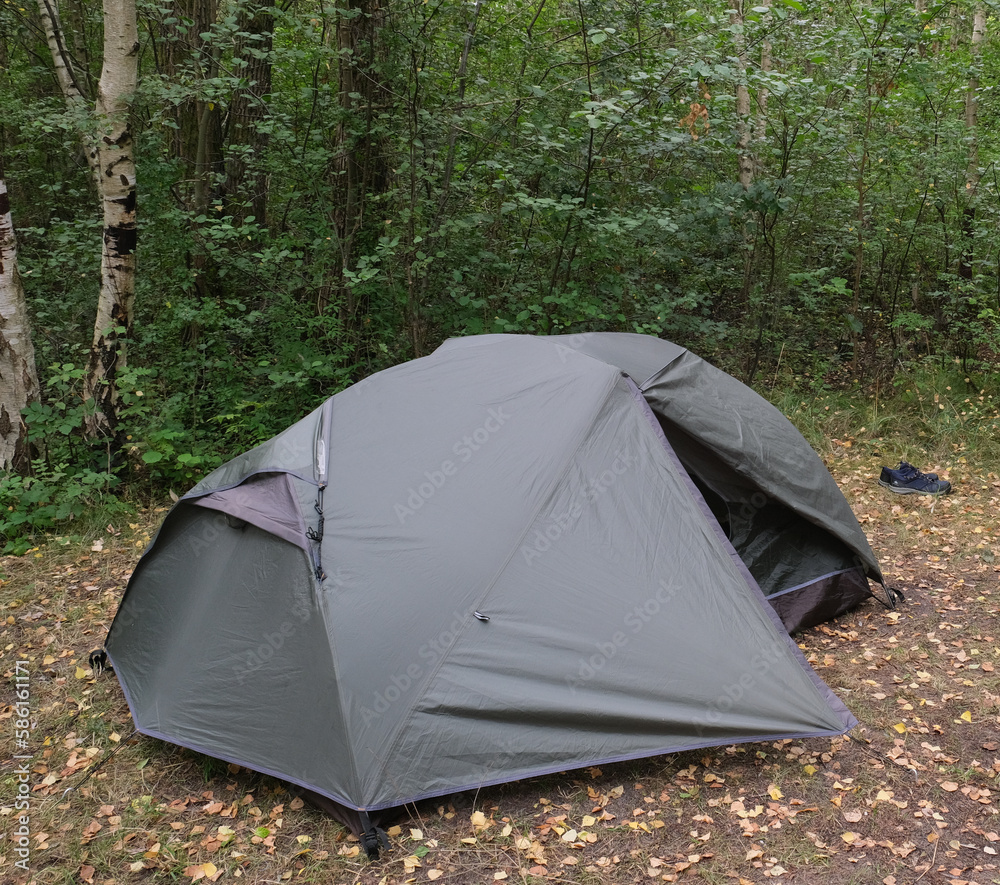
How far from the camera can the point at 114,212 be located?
18.7ft

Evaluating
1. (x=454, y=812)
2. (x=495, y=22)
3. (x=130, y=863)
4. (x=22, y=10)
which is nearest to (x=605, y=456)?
(x=454, y=812)

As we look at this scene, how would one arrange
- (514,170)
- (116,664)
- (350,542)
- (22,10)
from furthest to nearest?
(22,10) → (514,170) → (116,664) → (350,542)

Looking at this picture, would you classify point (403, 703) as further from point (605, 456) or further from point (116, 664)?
point (116, 664)

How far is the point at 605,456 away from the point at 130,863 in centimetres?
238

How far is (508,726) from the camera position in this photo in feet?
9.36

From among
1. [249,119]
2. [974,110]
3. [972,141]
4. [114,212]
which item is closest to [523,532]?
[114,212]

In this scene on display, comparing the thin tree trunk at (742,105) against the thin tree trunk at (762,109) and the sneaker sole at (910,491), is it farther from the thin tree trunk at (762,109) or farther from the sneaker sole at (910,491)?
the sneaker sole at (910,491)

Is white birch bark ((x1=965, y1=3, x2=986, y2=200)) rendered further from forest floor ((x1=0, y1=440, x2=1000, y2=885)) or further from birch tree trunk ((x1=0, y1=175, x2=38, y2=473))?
birch tree trunk ((x1=0, y1=175, x2=38, y2=473))

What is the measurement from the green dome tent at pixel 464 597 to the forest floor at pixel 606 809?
187mm

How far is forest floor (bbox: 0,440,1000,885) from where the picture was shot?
2623 mm

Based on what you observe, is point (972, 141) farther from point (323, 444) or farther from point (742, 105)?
point (323, 444)

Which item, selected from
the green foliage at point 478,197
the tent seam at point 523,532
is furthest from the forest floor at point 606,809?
the green foliage at point 478,197

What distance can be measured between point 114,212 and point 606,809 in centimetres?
528

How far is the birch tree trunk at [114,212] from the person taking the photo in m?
5.41
